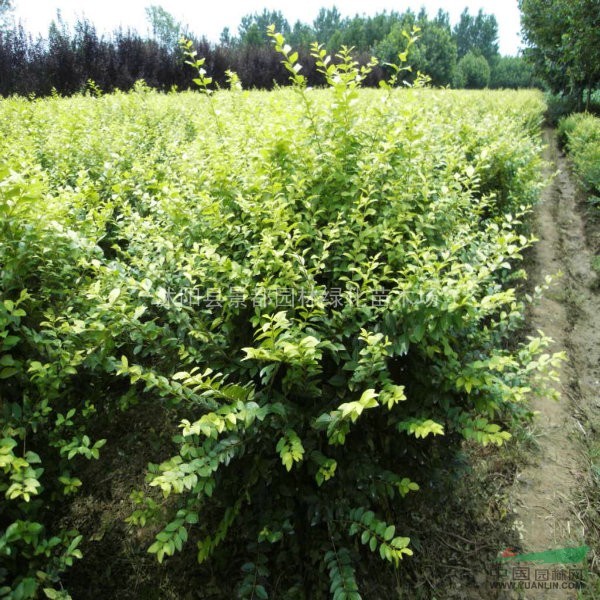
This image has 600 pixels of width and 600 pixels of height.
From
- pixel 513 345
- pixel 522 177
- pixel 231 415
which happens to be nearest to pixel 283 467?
pixel 231 415

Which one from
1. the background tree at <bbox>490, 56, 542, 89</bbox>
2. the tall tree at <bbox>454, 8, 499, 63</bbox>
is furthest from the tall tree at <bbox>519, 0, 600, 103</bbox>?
the tall tree at <bbox>454, 8, 499, 63</bbox>

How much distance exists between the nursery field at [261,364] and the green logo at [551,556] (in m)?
0.56

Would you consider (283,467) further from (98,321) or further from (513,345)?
(513,345)

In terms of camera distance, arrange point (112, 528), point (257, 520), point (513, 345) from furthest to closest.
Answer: point (513, 345) < point (112, 528) < point (257, 520)

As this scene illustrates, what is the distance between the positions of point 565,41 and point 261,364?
17.4 meters

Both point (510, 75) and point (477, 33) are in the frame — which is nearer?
point (510, 75)

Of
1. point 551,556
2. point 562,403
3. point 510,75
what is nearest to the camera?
point 551,556

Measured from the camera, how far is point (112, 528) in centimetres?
238

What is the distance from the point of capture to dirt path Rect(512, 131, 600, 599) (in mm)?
2639

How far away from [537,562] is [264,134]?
2.86 metres

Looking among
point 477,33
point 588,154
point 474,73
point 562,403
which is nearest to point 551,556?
point 562,403

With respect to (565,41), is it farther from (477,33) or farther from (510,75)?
(477,33)

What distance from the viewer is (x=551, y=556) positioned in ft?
8.08

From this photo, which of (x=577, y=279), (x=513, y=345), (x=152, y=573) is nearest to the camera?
(x=152, y=573)
